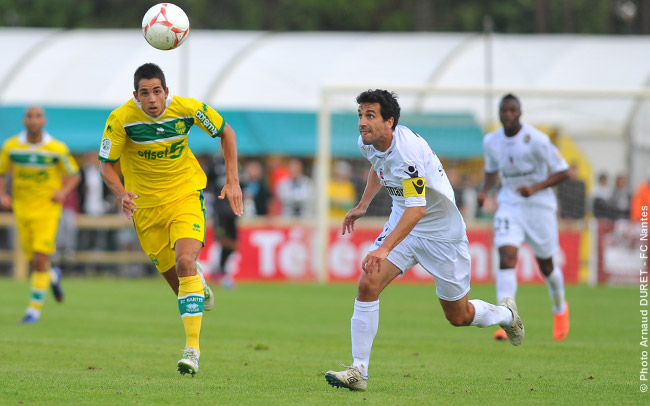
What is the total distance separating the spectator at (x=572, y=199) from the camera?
895 inches

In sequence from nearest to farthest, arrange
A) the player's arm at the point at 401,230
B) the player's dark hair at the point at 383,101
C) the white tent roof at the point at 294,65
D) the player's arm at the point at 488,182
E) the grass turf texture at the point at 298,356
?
the player's arm at the point at 401,230
the grass turf texture at the point at 298,356
the player's dark hair at the point at 383,101
the player's arm at the point at 488,182
the white tent roof at the point at 294,65

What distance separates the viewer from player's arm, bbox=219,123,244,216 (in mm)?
8883

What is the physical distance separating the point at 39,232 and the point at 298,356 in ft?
16.6

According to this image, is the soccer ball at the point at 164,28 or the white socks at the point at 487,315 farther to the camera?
the soccer ball at the point at 164,28

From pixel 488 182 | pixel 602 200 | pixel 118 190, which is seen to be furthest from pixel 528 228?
pixel 602 200

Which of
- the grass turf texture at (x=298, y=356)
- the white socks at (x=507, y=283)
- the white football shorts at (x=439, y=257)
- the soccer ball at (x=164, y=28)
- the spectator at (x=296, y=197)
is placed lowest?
the grass turf texture at (x=298, y=356)

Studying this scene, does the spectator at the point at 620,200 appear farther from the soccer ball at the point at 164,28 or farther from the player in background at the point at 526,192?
the soccer ball at the point at 164,28

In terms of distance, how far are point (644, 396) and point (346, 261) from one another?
14876 mm

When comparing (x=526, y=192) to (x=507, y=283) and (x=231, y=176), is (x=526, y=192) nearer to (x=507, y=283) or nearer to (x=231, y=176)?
(x=507, y=283)

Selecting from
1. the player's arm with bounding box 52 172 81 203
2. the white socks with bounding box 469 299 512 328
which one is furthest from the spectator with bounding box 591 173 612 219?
the white socks with bounding box 469 299 512 328

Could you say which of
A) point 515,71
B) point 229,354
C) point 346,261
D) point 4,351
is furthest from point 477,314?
point 515,71

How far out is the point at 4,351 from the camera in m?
10.3

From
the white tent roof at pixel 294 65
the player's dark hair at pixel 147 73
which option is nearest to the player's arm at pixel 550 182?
the player's dark hair at pixel 147 73

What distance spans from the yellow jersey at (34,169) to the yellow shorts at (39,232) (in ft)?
0.24
